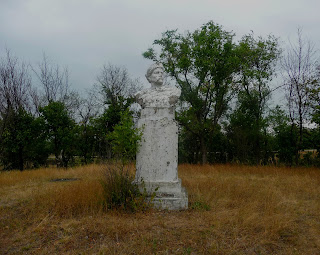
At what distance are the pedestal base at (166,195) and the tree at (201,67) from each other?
26.3 feet

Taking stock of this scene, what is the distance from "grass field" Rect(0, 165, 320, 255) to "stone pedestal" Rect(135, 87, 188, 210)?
1.74 feet

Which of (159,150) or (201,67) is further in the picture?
(201,67)

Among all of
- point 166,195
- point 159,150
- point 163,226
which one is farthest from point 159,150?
point 163,226

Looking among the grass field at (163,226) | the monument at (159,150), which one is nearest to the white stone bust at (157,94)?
the monument at (159,150)

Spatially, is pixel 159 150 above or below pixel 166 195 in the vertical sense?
above

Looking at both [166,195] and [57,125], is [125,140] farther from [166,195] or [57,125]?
[57,125]

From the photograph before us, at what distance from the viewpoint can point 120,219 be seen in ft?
13.5

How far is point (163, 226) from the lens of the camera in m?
3.91

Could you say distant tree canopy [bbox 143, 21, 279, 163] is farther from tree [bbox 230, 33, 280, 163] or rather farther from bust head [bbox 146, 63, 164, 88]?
bust head [bbox 146, 63, 164, 88]

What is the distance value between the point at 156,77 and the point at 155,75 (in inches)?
2.2

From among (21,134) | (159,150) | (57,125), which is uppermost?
(57,125)

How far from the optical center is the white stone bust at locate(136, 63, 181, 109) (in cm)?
521

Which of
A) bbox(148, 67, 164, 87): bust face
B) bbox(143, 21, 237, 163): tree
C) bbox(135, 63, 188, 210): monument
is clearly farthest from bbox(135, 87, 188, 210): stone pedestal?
bbox(143, 21, 237, 163): tree

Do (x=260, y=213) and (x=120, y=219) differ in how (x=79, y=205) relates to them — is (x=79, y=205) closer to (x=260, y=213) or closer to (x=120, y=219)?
(x=120, y=219)
